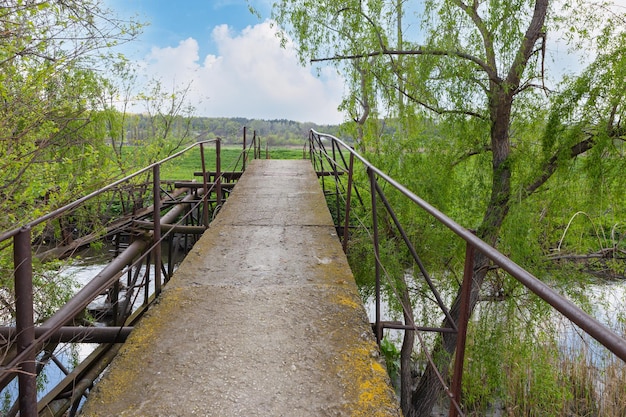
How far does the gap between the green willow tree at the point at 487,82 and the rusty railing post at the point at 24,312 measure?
21.6 ft

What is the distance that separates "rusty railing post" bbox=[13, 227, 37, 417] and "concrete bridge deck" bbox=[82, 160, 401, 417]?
242mm

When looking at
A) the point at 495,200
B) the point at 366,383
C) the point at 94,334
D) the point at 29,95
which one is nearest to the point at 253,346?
the point at 366,383

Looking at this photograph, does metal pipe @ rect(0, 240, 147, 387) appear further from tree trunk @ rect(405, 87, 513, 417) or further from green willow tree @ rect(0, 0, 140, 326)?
tree trunk @ rect(405, 87, 513, 417)

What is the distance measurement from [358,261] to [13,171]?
250 inches

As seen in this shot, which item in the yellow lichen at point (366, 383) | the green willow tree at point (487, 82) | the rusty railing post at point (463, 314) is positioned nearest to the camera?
the rusty railing post at point (463, 314)

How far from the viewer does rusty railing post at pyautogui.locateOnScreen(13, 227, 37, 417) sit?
180 centimetres

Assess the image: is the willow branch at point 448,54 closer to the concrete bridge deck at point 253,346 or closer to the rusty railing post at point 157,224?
the concrete bridge deck at point 253,346

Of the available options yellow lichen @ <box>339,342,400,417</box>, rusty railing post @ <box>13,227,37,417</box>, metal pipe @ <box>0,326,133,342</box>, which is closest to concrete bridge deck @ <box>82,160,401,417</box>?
yellow lichen @ <box>339,342,400,417</box>

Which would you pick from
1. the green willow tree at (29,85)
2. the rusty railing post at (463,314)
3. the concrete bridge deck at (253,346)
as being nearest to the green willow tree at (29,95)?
the green willow tree at (29,85)

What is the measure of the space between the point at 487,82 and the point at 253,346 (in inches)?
296

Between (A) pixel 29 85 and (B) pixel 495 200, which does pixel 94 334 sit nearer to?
(A) pixel 29 85

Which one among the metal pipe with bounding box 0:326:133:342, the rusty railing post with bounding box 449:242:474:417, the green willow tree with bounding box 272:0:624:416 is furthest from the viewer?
the green willow tree with bounding box 272:0:624:416

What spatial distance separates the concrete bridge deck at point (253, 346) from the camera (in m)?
2.00

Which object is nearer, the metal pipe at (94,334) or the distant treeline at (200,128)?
the metal pipe at (94,334)
